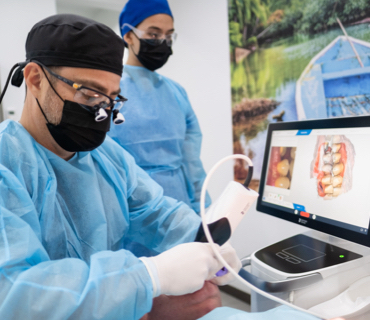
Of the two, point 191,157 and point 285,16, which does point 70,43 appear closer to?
point 191,157

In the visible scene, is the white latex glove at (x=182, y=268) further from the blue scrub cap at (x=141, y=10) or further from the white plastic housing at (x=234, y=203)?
the blue scrub cap at (x=141, y=10)

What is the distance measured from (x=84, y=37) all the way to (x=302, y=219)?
79 centimetres

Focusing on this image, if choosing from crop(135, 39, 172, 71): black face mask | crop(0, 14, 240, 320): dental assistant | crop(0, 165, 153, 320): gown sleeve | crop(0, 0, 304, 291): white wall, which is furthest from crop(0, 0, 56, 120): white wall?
crop(0, 165, 153, 320): gown sleeve

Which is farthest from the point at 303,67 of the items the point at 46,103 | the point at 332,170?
the point at 46,103

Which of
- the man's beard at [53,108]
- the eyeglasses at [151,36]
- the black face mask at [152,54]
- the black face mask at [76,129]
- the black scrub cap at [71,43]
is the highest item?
the eyeglasses at [151,36]

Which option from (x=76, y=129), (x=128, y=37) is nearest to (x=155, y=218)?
(x=76, y=129)

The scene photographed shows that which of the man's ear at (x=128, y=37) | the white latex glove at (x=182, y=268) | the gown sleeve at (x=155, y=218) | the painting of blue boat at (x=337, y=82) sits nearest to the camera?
the white latex glove at (x=182, y=268)

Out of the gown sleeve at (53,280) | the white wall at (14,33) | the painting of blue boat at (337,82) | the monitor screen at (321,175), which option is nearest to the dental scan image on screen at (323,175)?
the monitor screen at (321,175)

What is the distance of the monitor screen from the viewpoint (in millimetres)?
829

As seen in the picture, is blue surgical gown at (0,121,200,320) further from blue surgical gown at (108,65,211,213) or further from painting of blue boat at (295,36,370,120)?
painting of blue boat at (295,36,370,120)

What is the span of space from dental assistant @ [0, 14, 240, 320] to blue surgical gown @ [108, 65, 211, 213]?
456 mm

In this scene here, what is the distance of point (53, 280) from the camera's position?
0.63 meters

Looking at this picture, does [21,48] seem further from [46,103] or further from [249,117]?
[46,103]

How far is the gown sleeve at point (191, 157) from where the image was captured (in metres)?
1.83
